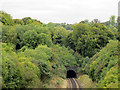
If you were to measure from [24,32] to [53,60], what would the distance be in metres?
12.3

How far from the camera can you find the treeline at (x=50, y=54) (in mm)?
17922

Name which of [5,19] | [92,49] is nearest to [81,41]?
[92,49]

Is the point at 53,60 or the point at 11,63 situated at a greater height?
the point at 11,63

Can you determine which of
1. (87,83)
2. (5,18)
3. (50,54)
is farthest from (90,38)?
(5,18)

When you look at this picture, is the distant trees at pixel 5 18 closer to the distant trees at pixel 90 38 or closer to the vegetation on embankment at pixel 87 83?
the distant trees at pixel 90 38

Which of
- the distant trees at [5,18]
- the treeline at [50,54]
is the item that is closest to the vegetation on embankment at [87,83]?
the treeline at [50,54]

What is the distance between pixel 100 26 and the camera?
51031mm

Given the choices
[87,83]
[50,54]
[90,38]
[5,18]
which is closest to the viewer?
[87,83]

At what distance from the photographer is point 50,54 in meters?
35.3

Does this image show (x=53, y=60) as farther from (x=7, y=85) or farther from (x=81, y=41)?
(x=7, y=85)

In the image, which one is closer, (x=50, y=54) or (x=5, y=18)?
(x=50, y=54)

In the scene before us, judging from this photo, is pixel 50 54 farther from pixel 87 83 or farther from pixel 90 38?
pixel 90 38

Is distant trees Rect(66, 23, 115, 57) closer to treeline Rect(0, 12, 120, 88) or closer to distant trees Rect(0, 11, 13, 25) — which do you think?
treeline Rect(0, 12, 120, 88)

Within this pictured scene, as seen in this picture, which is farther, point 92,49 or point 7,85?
point 92,49
